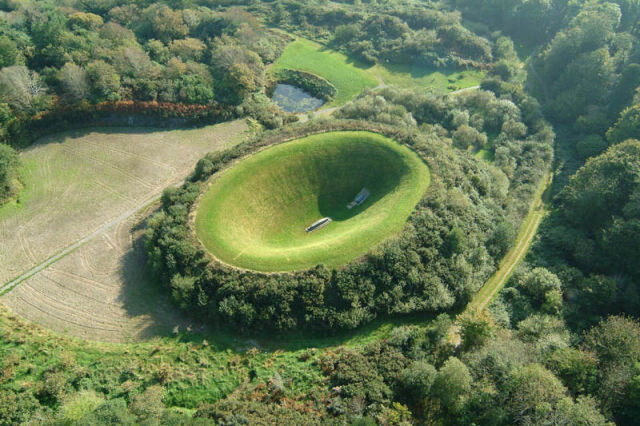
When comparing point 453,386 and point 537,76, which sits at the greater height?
point 537,76

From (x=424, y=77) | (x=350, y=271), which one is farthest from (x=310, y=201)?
(x=424, y=77)

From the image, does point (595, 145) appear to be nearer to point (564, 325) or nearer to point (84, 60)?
point (564, 325)

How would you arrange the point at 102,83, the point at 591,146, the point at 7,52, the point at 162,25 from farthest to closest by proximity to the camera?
the point at 162,25
the point at 591,146
the point at 102,83
the point at 7,52

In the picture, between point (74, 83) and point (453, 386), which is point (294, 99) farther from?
point (453, 386)

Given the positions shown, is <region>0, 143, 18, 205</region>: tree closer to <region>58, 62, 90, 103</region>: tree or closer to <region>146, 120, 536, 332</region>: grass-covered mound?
<region>58, 62, 90, 103</region>: tree

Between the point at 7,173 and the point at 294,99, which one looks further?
the point at 294,99

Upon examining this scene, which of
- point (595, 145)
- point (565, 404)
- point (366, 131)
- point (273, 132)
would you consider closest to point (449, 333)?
point (565, 404)

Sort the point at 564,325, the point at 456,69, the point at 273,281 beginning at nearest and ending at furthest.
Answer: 1. the point at 273,281
2. the point at 564,325
3. the point at 456,69
